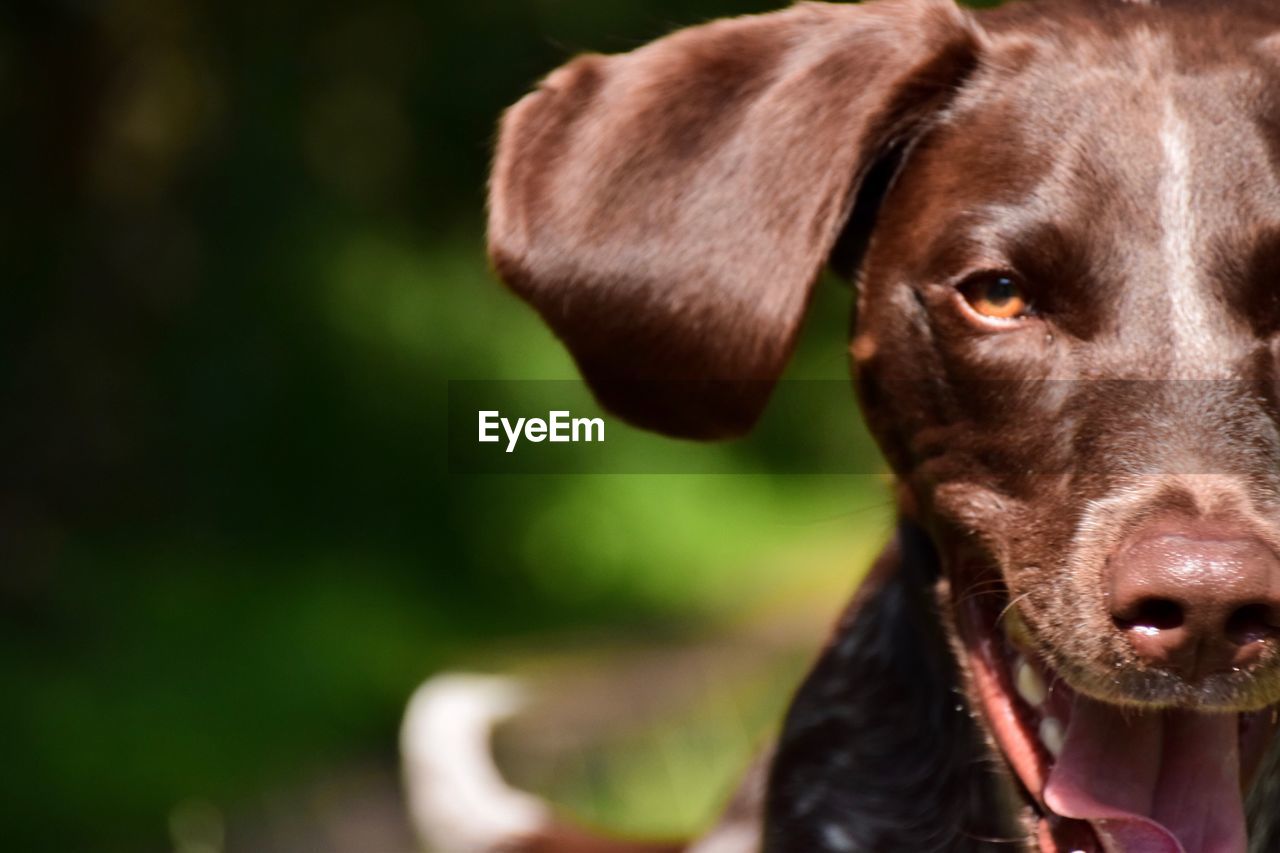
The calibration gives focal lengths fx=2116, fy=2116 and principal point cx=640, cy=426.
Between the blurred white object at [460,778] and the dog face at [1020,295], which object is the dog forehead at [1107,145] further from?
the blurred white object at [460,778]

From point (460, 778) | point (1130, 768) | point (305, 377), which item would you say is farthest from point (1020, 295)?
point (305, 377)

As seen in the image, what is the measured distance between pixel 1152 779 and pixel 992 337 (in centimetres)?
61

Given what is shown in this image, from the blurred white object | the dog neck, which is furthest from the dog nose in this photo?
the blurred white object

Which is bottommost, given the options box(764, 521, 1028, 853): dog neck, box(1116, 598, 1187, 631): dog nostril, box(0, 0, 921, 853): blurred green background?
box(0, 0, 921, 853): blurred green background

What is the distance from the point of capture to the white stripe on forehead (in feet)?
8.62

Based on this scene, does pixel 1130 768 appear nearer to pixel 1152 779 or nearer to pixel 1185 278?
pixel 1152 779

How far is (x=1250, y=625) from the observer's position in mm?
2438

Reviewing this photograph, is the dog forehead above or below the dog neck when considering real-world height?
above

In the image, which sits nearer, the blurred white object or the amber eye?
the amber eye

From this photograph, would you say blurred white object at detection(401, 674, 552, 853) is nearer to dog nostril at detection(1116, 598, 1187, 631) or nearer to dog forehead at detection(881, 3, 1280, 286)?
dog forehead at detection(881, 3, 1280, 286)

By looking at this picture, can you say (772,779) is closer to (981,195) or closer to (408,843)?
(981,195)
